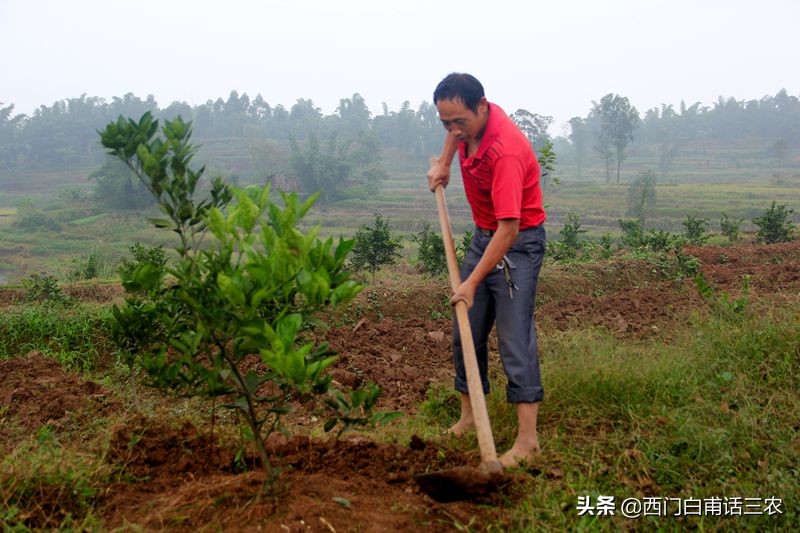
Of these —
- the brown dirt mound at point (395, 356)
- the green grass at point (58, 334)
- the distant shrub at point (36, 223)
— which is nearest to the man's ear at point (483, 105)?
the brown dirt mound at point (395, 356)

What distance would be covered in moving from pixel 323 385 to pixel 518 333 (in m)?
1.25

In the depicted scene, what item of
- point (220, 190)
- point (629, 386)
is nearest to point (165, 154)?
point (220, 190)

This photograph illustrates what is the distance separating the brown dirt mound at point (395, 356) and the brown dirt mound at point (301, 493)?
4.26 feet

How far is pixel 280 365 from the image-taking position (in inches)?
69.1

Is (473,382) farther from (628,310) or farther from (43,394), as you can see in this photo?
(628,310)

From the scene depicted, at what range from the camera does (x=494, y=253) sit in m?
2.67

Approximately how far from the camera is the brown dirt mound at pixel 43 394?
3896 millimetres

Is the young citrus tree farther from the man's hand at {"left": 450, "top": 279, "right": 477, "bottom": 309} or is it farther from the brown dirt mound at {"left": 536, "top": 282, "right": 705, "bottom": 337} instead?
the brown dirt mound at {"left": 536, "top": 282, "right": 705, "bottom": 337}

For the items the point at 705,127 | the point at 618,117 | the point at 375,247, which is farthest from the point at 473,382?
the point at 705,127

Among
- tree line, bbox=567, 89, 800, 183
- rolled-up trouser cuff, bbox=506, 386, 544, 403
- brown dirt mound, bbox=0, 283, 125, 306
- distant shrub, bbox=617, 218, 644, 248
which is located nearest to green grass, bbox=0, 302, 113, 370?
brown dirt mound, bbox=0, 283, 125, 306

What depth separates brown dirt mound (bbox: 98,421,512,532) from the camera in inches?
79.0

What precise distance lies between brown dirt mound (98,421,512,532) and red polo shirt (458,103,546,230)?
1017mm

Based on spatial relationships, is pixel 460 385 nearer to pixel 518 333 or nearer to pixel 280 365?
pixel 518 333

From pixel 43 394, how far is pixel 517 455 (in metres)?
3.08
